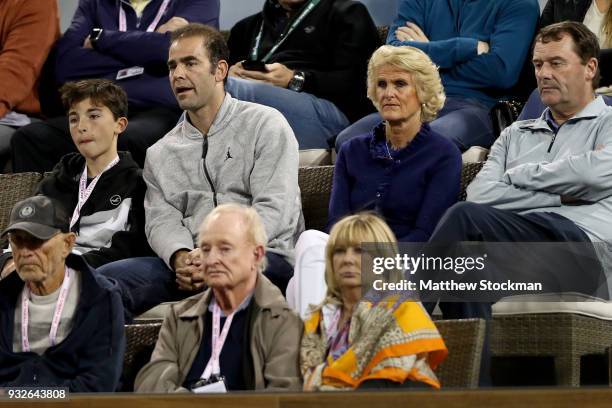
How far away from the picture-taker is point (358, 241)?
2336 mm

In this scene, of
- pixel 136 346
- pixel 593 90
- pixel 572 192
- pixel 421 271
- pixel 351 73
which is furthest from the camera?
pixel 351 73

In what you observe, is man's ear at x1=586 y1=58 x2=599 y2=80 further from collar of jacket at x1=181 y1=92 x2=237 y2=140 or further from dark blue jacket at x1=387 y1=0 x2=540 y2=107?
collar of jacket at x1=181 y1=92 x2=237 y2=140

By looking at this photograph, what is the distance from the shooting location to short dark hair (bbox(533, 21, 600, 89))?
3.04 m

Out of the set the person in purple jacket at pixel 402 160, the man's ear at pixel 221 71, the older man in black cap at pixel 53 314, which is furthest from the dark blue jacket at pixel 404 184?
the older man in black cap at pixel 53 314

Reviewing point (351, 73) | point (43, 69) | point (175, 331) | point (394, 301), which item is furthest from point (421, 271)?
point (43, 69)

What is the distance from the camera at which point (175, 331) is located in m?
2.49

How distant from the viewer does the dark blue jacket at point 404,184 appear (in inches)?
115

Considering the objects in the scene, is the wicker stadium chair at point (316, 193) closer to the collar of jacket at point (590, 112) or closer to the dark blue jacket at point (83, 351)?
the collar of jacket at point (590, 112)

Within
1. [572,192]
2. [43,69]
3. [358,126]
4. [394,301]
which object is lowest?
[394,301]

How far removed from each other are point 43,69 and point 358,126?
123 centimetres

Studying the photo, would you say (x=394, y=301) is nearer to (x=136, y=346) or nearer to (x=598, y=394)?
(x=598, y=394)

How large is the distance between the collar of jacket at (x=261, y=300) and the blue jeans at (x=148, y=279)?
13.7 inches

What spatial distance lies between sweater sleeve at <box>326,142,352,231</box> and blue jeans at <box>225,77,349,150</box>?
0.56 metres

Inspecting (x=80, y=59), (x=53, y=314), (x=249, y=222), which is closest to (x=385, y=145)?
(x=249, y=222)
